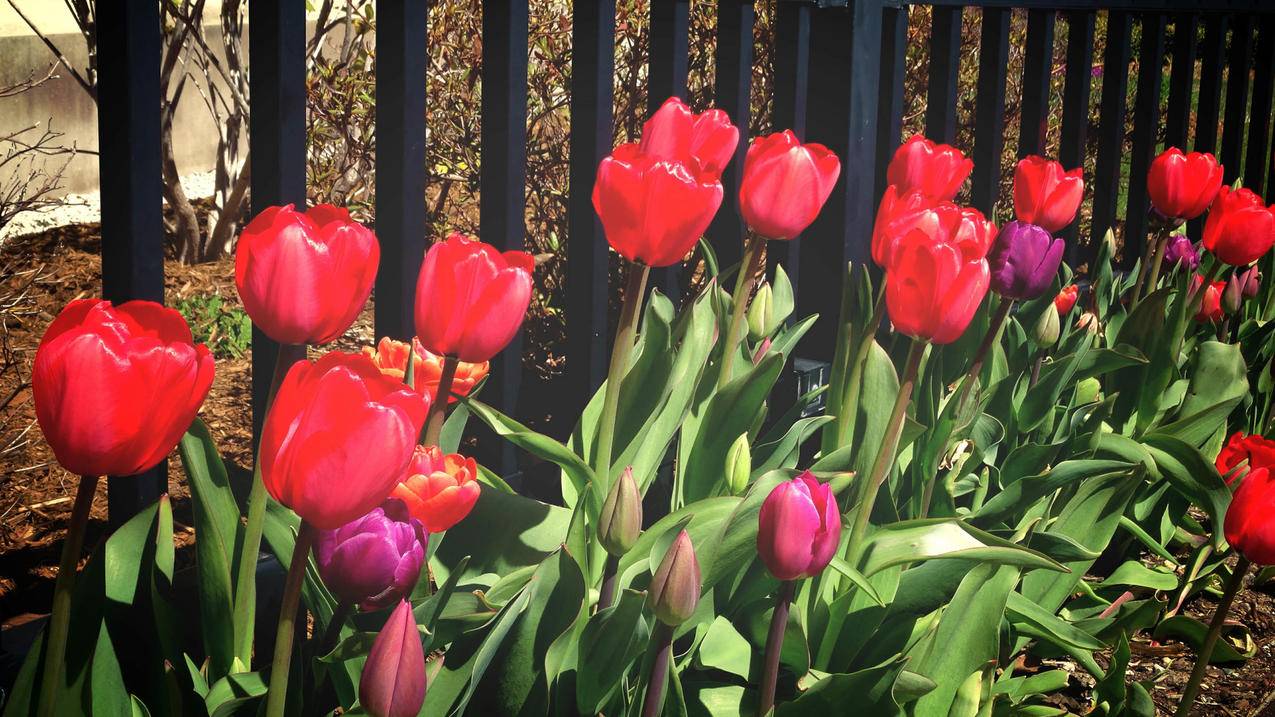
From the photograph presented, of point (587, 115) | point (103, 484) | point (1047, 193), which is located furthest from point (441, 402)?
point (103, 484)

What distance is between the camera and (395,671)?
0.79m

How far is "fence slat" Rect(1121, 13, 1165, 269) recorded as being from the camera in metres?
4.31

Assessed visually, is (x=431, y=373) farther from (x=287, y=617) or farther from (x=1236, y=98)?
(x=1236, y=98)

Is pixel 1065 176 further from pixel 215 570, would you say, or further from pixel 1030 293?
pixel 215 570

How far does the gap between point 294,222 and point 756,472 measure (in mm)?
996

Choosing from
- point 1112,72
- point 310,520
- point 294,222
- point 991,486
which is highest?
point 1112,72

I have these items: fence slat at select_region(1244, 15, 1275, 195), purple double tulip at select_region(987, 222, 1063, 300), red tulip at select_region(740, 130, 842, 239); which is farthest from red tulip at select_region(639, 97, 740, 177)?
fence slat at select_region(1244, 15, 1275, 195)

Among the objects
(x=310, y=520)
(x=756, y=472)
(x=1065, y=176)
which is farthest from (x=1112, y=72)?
(x=310, y=520)

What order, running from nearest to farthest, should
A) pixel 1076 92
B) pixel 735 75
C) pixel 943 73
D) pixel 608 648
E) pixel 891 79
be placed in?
pixel 608 648 → pixel 735 75 → pixel 891 79 → pixel 943 73 → pixel 1076 92

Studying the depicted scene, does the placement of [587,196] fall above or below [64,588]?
above

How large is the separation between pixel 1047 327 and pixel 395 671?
1.45 metres

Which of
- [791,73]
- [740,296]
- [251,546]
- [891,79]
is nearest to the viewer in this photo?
[251,546]

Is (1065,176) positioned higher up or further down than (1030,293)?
higher up

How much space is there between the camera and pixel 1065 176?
1999 millimetres
